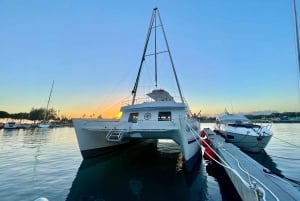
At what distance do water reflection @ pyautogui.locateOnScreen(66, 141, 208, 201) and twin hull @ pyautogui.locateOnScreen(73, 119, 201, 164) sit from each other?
2.84ft

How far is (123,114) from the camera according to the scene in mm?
13609

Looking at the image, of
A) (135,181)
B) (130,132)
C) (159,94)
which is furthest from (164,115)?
(135,181)

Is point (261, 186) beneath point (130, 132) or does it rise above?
beneath

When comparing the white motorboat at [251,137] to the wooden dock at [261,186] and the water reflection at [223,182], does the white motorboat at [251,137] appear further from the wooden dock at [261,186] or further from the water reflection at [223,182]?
the wooden dock at [261,186]

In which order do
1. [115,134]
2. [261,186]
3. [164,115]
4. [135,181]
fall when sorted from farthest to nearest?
[164,115] < [115,134] < [135,181] < [261,186]

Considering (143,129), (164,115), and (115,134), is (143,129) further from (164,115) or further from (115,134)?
(164,115)

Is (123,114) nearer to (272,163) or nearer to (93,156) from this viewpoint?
(93,156)

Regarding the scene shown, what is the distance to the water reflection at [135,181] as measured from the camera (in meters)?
7.03

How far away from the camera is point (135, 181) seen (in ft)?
28.5

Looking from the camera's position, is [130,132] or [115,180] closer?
[115,180]

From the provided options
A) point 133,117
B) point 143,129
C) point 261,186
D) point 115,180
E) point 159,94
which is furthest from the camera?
point 159,94

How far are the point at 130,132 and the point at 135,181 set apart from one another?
282 cm

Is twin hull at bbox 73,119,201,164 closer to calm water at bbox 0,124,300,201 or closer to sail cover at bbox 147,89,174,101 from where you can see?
calm water at bbox 0,124,300,201

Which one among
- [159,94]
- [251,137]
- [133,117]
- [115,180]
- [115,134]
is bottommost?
[115,180]
